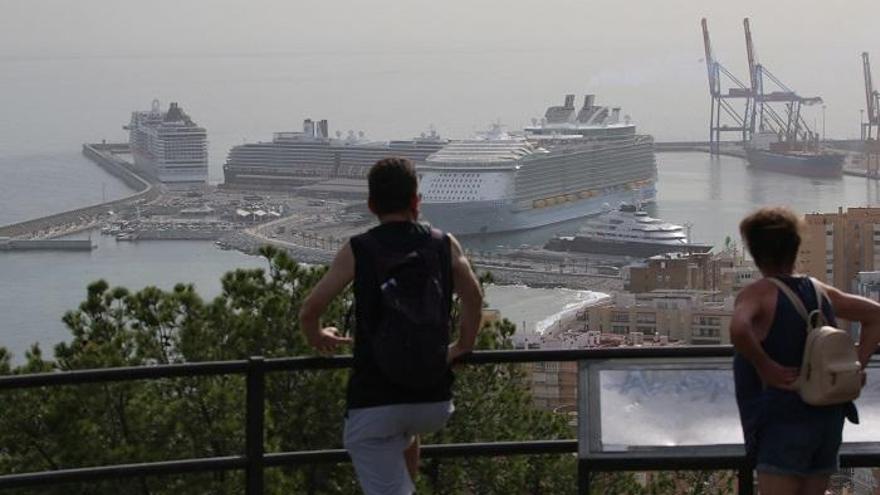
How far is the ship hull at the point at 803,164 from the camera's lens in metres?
45.2

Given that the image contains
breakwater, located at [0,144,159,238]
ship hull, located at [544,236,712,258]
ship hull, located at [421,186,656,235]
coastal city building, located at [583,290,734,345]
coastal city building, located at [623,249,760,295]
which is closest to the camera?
coastal city building, located at [583,290,734,345]

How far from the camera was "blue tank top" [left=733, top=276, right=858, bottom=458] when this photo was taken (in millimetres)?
1416

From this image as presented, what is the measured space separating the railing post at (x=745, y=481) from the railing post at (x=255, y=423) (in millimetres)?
482

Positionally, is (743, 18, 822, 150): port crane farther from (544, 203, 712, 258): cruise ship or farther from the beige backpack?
the beige backpack

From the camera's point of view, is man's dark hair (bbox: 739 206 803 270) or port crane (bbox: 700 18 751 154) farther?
port crane (bbox: 700 18 751 154)

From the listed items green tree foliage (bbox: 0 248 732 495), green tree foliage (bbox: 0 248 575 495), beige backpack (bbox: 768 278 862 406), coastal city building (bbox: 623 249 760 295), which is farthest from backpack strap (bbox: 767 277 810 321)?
coastal city building (bbox: 623 249 760 295)

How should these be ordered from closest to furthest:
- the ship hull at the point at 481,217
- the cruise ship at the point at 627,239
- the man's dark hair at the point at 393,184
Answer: the man's dark hair at the point at 393,184
the cruise ship at the point at 627,239
the ship hull at the point at 481,217

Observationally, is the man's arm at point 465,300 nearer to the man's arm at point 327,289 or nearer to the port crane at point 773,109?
the man's arm at point 327,289

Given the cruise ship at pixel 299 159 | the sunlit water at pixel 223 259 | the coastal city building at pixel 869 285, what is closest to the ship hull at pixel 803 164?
the sunlit water at pixel 223 259

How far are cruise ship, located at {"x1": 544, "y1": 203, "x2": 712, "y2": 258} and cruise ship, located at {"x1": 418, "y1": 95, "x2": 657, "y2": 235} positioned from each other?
3040 mm

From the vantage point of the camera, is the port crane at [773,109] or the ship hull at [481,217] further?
the port crane at [773,109]

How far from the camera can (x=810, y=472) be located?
145 centimetres

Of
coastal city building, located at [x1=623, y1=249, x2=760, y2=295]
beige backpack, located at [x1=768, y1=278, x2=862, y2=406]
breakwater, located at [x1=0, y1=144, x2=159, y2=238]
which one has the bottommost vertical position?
breakwater, located at [x1=0, y1=144, x2=159, y2=238]

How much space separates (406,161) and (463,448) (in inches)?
16.0
